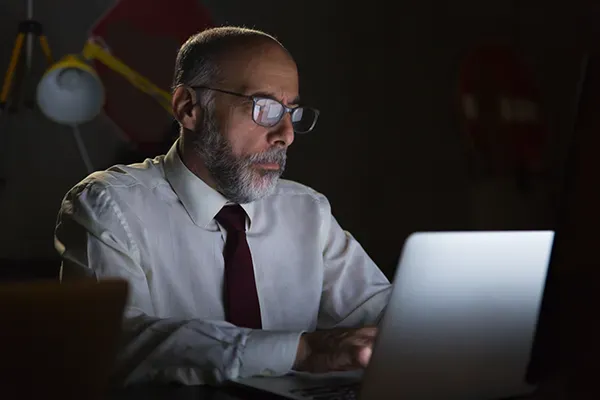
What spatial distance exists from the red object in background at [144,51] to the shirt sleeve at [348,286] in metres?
1.76

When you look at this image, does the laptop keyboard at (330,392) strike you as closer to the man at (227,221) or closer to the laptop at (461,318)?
the laptop at (461,318)

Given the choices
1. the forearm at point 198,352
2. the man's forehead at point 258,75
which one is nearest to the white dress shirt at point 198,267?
the forearm at point 198,352

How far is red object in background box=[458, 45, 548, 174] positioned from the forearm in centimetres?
248

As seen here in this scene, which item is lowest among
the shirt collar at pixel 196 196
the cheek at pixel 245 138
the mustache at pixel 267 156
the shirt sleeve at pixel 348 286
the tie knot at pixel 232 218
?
the shirt sleeve at pixel 348 286

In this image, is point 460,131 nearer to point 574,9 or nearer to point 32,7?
point 574,9

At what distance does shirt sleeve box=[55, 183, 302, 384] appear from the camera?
131 centimetres

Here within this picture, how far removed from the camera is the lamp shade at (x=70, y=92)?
3.26 metres

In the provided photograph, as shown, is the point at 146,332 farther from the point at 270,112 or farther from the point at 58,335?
the point at 58,335

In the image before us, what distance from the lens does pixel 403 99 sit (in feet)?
13.0

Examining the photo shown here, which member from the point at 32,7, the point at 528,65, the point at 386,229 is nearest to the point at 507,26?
the point at 528,65

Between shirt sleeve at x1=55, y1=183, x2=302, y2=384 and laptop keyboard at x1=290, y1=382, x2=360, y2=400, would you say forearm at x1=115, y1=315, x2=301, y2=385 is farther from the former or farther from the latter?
laptop keyboard at x1=290, y1=382, x2=360, y2=400

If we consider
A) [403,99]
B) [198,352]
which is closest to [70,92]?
[403,99]

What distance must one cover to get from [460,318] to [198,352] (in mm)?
578

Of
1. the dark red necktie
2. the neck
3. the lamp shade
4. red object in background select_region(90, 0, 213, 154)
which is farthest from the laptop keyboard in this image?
red object in background select_region(90, 0, 213, 154)
